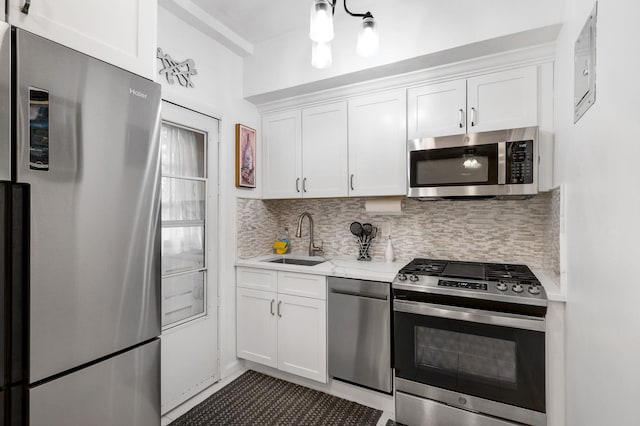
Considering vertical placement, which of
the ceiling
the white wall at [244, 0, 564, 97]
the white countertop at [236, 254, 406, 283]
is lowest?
the white countertop at [236, 254, 406, 283]

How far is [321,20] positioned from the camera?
1403 mm

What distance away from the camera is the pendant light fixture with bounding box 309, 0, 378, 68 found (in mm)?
1400

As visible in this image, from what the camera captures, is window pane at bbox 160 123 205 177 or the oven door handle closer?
the oven door handle

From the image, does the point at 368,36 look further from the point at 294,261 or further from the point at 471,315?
the point at 294,261

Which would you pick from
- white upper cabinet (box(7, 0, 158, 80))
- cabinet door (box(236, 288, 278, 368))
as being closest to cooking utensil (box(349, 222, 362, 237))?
cabinet door (box(236, 288, 278, 368))

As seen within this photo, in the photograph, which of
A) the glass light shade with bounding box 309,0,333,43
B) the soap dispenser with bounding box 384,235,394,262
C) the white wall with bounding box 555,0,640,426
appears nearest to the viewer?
the white wall with bounding box 555,0,640,426

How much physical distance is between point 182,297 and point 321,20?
6.55 feet

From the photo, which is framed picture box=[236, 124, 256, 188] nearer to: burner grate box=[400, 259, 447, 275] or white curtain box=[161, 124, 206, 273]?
white curtain box=[161, 124, 206, 273]

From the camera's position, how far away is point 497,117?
2.10 metres

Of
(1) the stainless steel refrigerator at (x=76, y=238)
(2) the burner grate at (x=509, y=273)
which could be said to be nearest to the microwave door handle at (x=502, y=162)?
(2) the burner grate at (x=509, y=273)

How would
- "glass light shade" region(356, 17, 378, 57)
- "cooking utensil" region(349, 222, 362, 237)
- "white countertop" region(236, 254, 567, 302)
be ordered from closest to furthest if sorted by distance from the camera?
"glass light shade" region(356, 17, 378, 57) → "white countertop" region(236, 254, 567, 302) → "cooking utensil" region(349, 222, 362, 237)

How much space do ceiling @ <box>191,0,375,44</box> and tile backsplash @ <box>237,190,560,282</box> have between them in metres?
1.39

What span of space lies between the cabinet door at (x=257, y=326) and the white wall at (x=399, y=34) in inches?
68.3

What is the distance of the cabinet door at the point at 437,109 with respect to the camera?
86.6 inches
